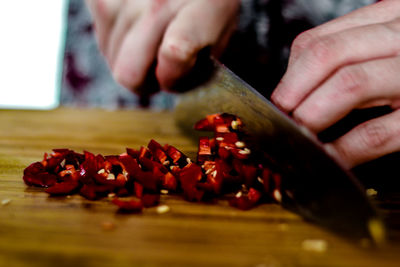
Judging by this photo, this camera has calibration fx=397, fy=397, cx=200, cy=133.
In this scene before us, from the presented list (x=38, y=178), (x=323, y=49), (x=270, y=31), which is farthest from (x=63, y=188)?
(x=270, y=31)

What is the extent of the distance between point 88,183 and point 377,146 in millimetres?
584

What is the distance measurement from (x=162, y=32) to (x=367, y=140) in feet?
2.46

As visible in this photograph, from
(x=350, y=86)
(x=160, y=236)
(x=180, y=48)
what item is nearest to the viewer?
(x=160, y=236)

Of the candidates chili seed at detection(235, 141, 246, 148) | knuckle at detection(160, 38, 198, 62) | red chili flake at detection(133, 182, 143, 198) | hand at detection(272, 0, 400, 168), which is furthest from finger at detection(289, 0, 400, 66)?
red chili flake at detection(133, 182, 143, 198)

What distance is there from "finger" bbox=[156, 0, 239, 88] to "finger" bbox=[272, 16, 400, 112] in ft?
1.41

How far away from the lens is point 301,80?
78 centimetres

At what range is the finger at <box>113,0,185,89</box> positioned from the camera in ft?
4.13

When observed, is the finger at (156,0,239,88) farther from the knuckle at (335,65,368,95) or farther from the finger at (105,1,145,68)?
the knuckle at (335,65,368,95)

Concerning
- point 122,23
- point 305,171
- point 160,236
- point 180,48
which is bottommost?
point 160,236

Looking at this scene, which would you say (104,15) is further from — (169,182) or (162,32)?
(169,182)

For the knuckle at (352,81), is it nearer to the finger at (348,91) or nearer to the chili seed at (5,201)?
the finger at (348,91)

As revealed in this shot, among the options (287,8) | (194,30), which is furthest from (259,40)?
(194,30)

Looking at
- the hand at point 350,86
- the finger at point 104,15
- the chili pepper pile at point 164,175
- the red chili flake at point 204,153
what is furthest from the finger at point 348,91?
the finger at point 104,15

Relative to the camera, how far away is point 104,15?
4.79 feet
